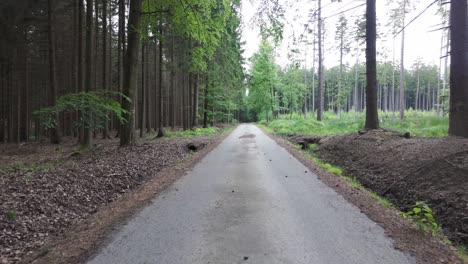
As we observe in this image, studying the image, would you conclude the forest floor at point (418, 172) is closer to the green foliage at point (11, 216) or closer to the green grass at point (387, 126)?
the green grass at point (387, 126)

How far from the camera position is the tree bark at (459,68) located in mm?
9359

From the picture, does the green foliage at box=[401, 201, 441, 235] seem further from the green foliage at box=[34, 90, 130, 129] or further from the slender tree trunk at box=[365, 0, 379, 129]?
the slender tree trunk at box=[365, 0, 379, 129]

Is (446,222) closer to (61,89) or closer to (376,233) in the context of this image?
(376,233)

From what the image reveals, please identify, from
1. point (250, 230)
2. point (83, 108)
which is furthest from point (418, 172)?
point (83, 108)

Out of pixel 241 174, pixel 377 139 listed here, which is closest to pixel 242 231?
pixel 241 174

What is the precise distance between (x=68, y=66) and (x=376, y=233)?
27.1m

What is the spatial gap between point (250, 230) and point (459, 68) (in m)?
8.85

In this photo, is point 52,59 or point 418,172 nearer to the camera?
point 418,172

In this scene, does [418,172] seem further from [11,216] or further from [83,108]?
[83,108]

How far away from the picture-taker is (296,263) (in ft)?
12.2

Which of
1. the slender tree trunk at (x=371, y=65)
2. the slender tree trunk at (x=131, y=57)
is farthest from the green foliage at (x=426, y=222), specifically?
the slender tree trunk at (x=131, y=57)

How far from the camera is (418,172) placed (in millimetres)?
7406

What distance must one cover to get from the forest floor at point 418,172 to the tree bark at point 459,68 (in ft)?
2.82

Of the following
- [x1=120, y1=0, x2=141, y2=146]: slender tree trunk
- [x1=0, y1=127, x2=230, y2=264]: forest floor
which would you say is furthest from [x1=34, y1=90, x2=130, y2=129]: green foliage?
[x1=120, y1=0, x2=141, y2=146]: slender tree trunk
